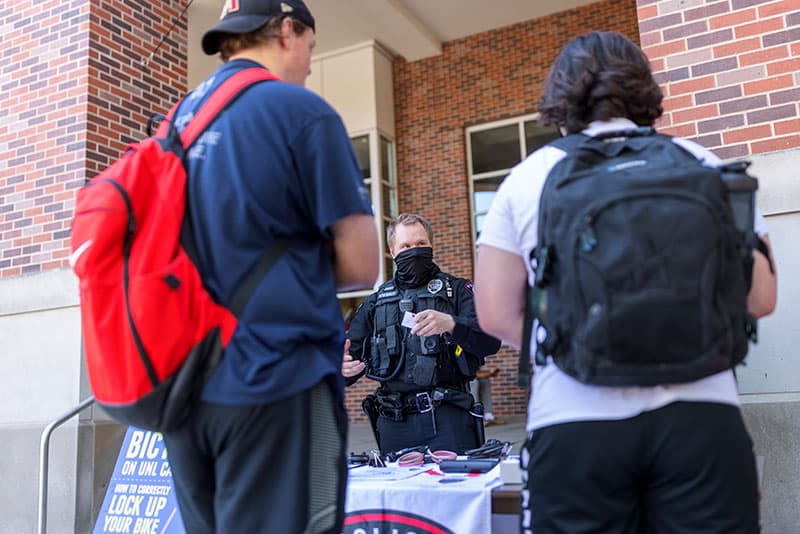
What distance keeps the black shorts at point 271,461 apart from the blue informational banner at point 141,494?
6.93 feet

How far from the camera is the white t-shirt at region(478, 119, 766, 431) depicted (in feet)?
4.94

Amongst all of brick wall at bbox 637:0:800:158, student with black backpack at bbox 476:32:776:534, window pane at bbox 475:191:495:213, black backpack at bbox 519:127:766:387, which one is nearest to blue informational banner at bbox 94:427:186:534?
student with black backpack at bbox 476:32:776:534

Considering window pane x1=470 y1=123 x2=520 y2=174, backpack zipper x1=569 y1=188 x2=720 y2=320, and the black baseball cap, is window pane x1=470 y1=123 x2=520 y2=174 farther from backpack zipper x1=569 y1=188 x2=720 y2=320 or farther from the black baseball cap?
backpack zipper x1=569 y1=188 x2=720 y2=320

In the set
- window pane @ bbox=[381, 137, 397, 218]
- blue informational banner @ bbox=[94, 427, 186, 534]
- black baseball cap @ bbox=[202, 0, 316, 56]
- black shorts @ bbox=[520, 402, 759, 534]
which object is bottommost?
blue informational banner @ bbox=[94, 427, 186, 534]

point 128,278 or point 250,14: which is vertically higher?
point 250,14

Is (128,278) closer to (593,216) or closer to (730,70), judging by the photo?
(593,216)

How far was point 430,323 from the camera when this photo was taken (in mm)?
3346

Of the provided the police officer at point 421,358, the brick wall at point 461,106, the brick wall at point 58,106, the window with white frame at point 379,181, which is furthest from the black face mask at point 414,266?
the window with white frame at point 379,181

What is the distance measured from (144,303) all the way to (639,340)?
1.05 m

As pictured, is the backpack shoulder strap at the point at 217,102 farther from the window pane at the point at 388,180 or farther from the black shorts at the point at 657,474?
the window pane at the point at 388,180

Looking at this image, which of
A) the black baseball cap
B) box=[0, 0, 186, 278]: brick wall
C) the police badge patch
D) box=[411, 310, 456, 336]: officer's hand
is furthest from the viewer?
box=[0, 0, 186, 278]: brick wall

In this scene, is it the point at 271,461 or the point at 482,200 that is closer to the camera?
the point at 271,461

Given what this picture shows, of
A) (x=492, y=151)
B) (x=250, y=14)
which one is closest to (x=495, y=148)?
(x=492, y=151)

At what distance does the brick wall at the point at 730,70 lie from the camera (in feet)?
11.8
